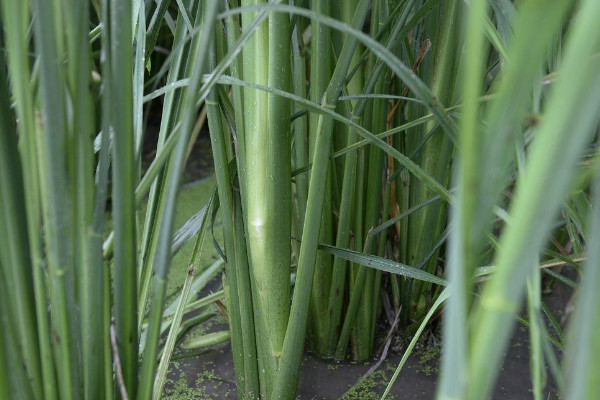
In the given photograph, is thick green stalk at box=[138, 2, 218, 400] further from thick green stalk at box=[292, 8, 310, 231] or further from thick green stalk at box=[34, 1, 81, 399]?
thick green stalk at box=[292, 8, 310, 231]

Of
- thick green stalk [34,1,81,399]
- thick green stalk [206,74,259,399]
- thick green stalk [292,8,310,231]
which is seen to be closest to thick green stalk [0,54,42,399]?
thick green stalk [34,1,81,399]

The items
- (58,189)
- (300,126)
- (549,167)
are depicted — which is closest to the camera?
(549,167)

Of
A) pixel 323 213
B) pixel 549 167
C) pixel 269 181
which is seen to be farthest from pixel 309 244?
pixel 549 167

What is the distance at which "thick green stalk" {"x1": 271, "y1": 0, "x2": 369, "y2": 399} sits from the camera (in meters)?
0.55

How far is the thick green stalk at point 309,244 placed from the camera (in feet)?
1.80

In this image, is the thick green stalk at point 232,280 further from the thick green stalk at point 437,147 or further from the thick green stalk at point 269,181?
the thick green stalk at point 437,147

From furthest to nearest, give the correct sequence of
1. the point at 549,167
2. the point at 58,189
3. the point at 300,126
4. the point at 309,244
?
1. the point at 300,126
2. the point at 309,244
3. the point at 58,189
4. the point at 549,167

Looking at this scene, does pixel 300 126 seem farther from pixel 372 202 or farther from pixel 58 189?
pixel 58 189

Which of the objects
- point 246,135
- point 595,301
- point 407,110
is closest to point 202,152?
point 407,110

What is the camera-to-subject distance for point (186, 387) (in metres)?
0.85

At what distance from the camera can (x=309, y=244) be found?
62 cm

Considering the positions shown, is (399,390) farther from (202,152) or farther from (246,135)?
(202,152)

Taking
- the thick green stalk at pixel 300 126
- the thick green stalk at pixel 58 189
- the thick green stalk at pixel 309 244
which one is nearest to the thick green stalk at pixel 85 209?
the thick green stalk at pixel 58 189

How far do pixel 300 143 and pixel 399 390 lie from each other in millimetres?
327
